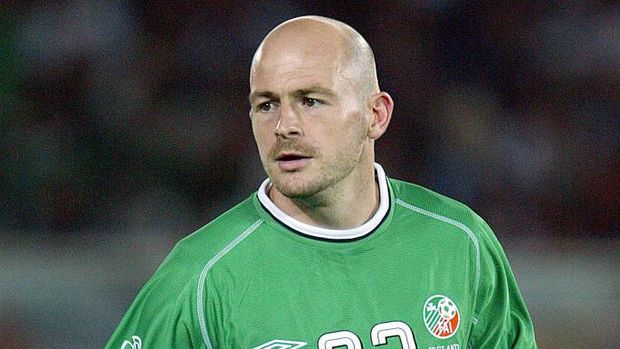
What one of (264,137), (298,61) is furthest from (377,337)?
(298,61)

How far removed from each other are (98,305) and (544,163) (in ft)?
8.04

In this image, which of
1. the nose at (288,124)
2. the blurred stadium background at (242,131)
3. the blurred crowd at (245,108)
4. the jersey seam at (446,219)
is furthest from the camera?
the blurred crowd at (245,108)

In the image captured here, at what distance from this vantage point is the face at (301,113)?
2457 mm

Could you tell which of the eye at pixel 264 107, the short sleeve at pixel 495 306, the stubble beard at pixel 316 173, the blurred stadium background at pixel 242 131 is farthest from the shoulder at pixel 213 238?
the blurred stadium background at pixel 242 131

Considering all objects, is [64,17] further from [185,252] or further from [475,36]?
[185,252]

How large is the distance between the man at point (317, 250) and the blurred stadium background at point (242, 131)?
7.13 feet

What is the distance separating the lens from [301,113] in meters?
2.47

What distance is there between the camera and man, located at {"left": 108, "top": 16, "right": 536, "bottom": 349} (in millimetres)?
2475

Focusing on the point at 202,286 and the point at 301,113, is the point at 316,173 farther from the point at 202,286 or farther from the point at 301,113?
the point at 202,286

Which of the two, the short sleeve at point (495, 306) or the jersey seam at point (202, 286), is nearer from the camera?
the jersey seam at point (202, 286)

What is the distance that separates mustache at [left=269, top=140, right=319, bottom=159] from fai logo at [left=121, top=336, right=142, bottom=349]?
52 cm

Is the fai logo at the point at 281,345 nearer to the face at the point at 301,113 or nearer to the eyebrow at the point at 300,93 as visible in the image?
the face at the point at 301,113

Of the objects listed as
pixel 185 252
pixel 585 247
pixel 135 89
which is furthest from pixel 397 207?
pixel 135 89

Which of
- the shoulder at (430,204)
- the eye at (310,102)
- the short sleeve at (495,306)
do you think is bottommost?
the short sleeve at (495,306)
